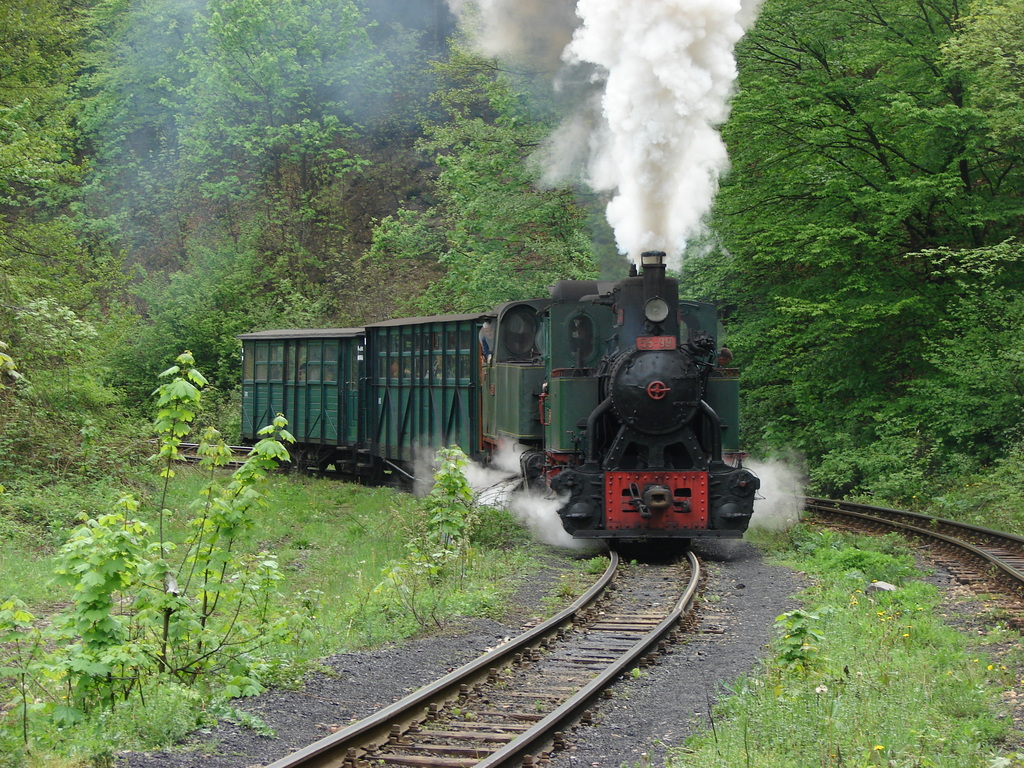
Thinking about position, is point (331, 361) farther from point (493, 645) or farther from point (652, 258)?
point (493, 645)

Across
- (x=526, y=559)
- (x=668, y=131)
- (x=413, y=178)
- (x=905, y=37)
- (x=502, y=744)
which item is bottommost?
(x=502, y=744)

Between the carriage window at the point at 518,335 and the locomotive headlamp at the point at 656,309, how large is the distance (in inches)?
119

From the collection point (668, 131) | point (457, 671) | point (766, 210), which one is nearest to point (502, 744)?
point (457, 671)

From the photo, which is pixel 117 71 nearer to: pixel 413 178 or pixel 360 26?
pixel 360 26

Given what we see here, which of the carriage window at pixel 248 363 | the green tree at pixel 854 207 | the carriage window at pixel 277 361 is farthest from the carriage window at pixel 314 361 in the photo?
the green tree at pixel 854 207

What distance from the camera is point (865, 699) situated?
5.78 metres

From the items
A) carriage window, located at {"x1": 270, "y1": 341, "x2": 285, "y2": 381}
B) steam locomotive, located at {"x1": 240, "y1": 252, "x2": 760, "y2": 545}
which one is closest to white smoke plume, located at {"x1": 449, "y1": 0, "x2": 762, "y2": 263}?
steam locomotive, located at {"x1": 240, "y1": 252, "x2": 760, "y2": 545}

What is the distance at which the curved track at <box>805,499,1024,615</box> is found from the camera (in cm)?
1004

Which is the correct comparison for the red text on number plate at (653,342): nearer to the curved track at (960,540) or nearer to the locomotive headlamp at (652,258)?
the locomotive headlamp at (652,258)

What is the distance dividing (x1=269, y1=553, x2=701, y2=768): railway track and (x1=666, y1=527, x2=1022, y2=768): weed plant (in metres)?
0.77

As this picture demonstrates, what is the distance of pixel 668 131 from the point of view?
1210 centimetres

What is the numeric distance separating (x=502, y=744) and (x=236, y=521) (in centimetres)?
219

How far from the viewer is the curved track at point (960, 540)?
1004 centimetres

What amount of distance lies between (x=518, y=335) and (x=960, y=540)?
19.9 feet
